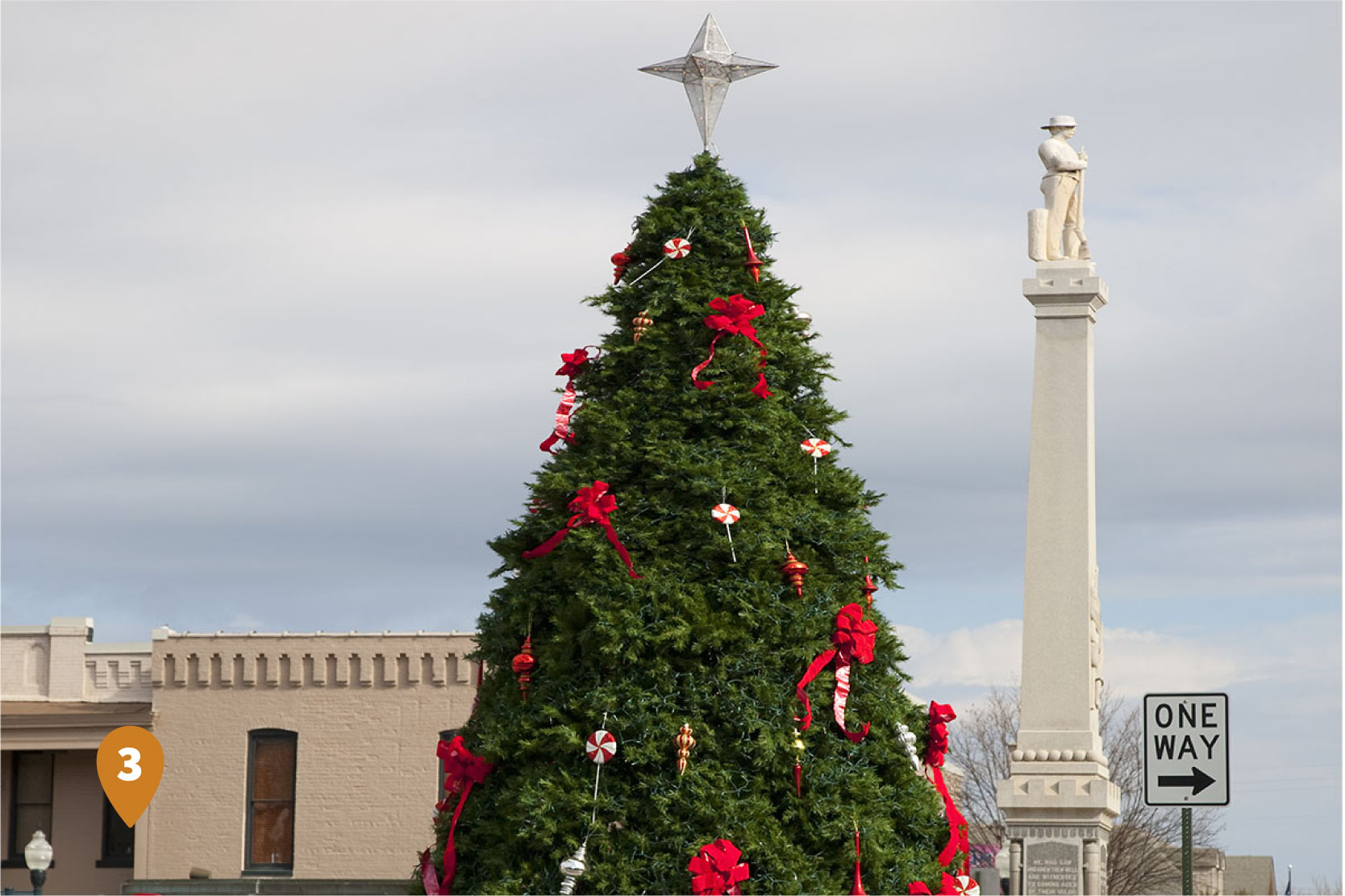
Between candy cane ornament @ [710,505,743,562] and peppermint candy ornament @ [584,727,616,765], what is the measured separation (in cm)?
108

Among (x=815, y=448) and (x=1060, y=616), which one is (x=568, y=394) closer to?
(x=815, y=448)

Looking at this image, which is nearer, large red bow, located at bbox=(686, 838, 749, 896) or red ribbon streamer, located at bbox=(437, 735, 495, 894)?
large red bow, located at bbox=(686, 838, 749, 896)

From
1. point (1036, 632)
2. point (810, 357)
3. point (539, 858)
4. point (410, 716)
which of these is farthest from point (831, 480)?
point (410, 716)

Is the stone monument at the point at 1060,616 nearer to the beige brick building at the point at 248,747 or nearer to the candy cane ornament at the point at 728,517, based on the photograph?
the candy cane ornament at the point at 728,517

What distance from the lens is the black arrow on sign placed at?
10.6 m

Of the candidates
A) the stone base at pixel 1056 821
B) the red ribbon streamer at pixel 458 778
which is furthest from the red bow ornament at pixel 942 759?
the stone base at pixel 1056 821

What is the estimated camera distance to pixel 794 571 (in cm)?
937

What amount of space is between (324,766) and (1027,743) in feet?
51.7

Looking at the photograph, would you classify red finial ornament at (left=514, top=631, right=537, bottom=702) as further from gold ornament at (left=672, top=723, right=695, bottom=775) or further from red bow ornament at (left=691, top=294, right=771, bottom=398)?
red bow ornament at (left=691, top=294, right=771, bottom=398)

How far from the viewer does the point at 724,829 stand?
8.92 metres

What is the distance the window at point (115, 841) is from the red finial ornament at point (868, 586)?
78.3ft

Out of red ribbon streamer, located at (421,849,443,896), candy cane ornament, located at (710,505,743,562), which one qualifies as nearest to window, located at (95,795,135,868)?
red ribbon streamer, located at (421,849,443,896)

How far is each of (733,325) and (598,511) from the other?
→ 3.97 ft

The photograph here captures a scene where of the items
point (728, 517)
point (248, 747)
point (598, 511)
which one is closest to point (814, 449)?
point (728, 517)
